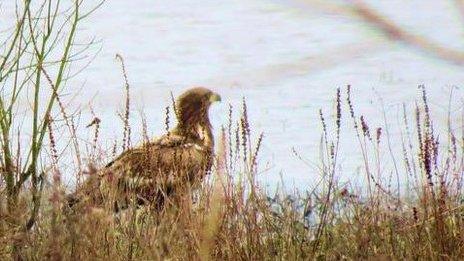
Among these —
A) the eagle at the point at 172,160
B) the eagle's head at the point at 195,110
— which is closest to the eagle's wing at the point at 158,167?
the eagle at the point at 172,160

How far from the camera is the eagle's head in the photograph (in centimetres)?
778

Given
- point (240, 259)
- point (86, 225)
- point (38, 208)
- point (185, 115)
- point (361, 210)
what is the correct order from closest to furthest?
point (86, 225) < point (240, 259) < point (38, 208) < point (361, 210) < point (185, 115)

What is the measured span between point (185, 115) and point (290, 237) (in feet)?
10.8

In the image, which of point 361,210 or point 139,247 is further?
point 361,210

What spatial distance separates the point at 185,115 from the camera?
8.04 metres

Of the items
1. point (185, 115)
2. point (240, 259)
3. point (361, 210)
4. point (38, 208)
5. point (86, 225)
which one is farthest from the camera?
point (185, 115)

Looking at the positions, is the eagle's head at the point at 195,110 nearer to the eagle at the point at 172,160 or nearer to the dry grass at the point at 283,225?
the eagle at the point at 172,160

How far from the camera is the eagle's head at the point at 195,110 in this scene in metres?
7.78

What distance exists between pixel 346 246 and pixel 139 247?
1084mm

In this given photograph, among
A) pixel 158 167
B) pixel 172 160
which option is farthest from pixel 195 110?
pixel 158 167

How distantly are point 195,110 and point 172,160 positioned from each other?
1133 millimetres

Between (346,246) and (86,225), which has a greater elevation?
(86,225)

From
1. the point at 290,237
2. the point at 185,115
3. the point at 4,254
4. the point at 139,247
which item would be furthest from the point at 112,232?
the point at 185,115

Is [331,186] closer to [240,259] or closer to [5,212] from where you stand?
[240,259]
